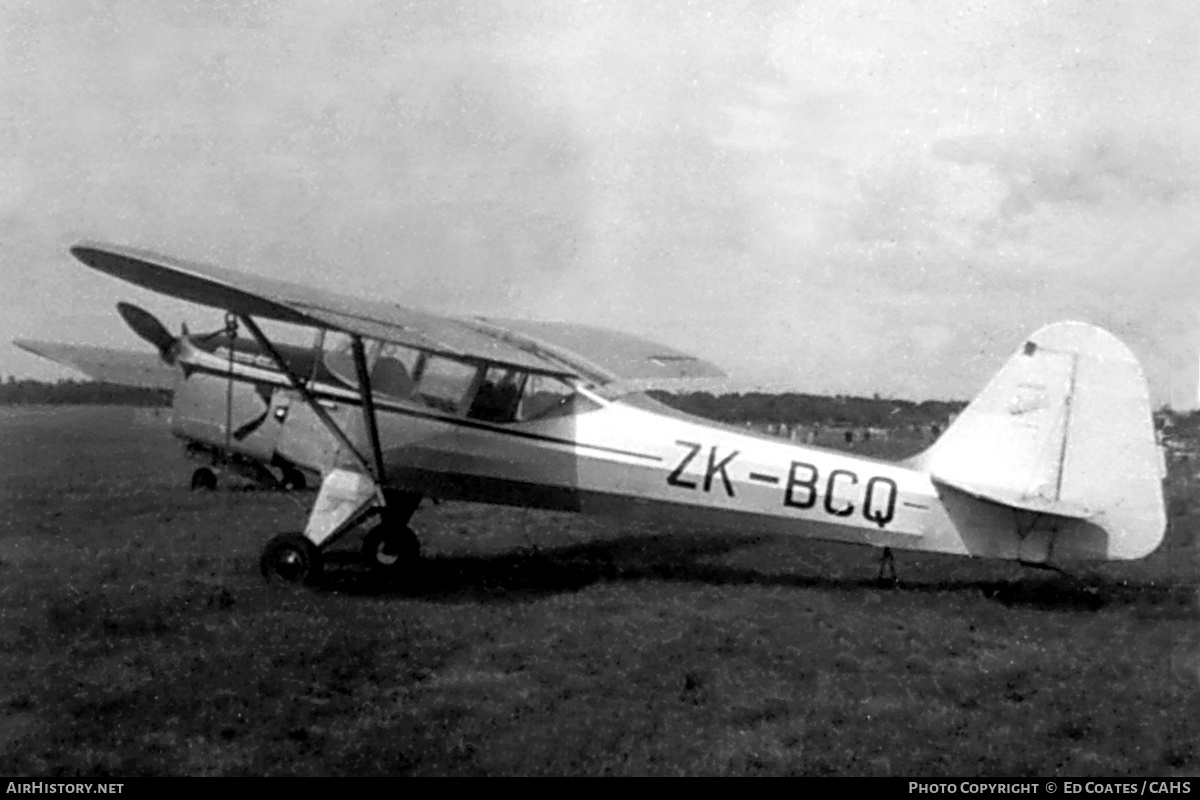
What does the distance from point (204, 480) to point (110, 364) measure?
385 cm

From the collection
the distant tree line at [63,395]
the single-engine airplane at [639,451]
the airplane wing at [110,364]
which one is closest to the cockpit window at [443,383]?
the single-engine airplane at [639,451]

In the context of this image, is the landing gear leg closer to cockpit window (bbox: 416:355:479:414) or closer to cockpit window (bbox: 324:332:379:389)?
cockpit window (bbox: 416:355:479:414)

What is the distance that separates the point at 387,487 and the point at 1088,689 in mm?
4980

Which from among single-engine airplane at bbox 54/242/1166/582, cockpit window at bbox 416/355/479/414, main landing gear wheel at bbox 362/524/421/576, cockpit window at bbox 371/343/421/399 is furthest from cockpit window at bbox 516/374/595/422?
main landing gear wheel at bbox 362/524/421/576

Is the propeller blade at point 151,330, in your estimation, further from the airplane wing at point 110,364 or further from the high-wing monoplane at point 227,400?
the airplane wing at point 110,364

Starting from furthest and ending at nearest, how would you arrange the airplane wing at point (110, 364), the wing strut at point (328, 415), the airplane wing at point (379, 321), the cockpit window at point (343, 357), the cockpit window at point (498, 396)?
the airplane wing at point (110, 364), the cockpit window at point (343, 357), the cockpit window at point (498, 396), the wing strut at point (328, 415), the airplane wing at point (379, 321)

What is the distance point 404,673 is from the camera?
5.71 m

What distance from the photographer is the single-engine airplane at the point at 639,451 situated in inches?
272

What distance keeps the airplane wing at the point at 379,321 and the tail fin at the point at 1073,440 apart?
255 centimetres

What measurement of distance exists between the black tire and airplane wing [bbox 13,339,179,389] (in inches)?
84.8

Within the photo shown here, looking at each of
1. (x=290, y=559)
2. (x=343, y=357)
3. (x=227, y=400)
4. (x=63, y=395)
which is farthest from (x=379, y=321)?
(x=63, y=395)

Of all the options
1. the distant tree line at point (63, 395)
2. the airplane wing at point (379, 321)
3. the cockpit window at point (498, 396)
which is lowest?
the distant tree line at point (63, 395)

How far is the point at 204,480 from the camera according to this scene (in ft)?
50.2

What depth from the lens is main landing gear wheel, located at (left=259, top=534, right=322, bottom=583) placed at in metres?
7.46
